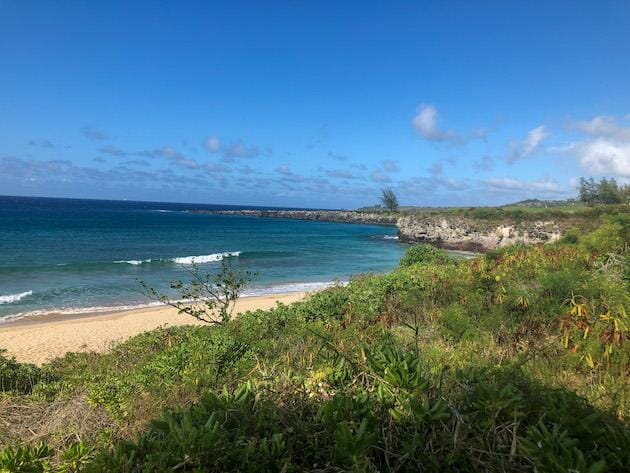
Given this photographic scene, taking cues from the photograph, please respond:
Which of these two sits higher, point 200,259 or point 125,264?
point 125,264

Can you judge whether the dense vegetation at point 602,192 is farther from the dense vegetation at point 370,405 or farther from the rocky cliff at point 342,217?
the dense vegetation at point 370,405

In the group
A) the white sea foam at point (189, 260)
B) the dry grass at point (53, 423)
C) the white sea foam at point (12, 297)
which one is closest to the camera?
the dry grass at point (53, 423)

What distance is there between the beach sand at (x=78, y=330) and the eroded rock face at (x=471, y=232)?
107 feet

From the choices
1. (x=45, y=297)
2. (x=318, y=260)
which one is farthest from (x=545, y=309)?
(x=318, y=260)

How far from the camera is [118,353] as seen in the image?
9.13 meters

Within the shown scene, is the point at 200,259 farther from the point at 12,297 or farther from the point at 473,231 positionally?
the point at 473,231

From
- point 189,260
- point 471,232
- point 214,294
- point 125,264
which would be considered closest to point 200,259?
point 189,260

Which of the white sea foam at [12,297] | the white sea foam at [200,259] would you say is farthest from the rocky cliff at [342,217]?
the white sea foam at [12,297]

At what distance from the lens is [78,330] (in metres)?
15.8

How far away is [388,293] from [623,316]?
248 inches

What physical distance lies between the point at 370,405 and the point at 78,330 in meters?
16.7

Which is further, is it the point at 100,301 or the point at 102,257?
the point at 102,257

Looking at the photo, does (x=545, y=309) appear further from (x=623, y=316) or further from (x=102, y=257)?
(x=102, y=257)

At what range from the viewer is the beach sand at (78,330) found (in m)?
13.0
